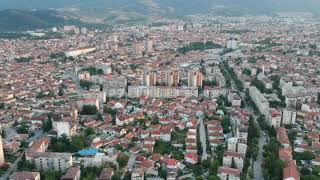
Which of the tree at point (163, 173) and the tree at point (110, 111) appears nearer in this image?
the tree at point (163, 173)

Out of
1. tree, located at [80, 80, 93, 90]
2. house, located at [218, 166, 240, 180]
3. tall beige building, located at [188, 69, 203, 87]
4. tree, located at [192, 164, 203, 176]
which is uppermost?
tall beige building, located at [188, 69, 203, 87]

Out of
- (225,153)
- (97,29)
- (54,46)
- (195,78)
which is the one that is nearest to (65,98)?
(195,78)

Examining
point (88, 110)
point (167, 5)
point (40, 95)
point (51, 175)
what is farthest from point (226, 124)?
point (167, 5)

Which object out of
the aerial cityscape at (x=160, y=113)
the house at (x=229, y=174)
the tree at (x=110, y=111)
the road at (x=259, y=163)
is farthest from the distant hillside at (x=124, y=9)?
the house at (x=229, y=174)

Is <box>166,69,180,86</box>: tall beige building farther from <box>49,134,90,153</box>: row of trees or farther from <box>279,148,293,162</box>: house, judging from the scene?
<box>279,148,293,162</box>: house

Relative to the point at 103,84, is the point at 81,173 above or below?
below

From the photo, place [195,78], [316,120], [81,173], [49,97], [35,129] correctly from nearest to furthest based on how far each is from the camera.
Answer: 1. [81,173]
2. [35,129]
3. [316,120]
4. [49,97]
5. [195,78]

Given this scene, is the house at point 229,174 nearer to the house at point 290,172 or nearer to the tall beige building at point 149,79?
the house at point 290,172

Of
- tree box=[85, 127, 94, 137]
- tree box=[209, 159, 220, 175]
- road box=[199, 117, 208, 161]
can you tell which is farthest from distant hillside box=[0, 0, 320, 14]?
tree box=[209, 159, 220, 175]

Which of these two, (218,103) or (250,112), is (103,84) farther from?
(250,112)
